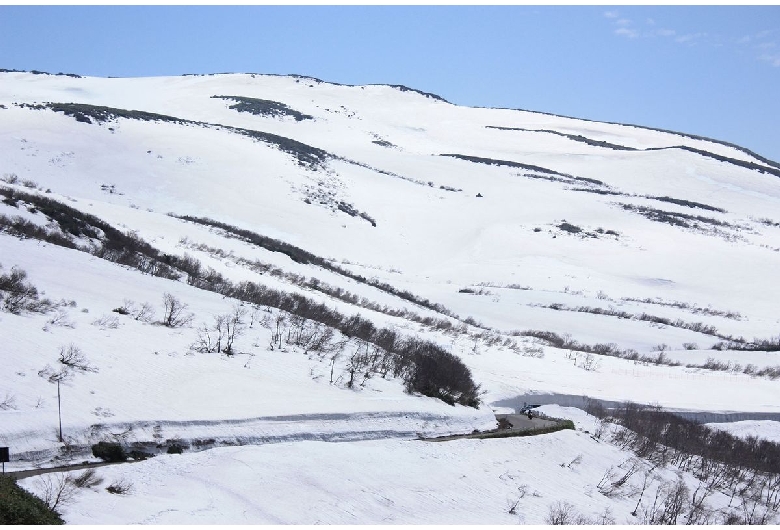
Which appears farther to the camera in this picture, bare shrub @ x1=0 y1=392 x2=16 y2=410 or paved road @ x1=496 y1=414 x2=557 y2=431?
paved road @ x1=496 y1=414 x2=557 y2=431

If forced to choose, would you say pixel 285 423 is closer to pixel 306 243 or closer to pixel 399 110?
pixel 306 243

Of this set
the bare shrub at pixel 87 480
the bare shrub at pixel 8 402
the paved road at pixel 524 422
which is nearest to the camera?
the bare shrub at pixel 87 480

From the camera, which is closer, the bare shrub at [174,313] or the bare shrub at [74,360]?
the bare shrub at [74,360]

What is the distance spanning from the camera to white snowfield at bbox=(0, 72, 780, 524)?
1232 centimetres

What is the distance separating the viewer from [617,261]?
5488cm

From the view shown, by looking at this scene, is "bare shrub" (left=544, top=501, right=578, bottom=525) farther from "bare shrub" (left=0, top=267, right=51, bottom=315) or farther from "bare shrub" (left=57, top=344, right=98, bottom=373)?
"bare shrub" (left=0, top=267, right=51, bottom=315)

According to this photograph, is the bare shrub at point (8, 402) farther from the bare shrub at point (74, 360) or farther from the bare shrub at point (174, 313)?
the bare shrub at point (174, 313)

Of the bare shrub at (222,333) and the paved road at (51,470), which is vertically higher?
the bare shrub at (222,333)

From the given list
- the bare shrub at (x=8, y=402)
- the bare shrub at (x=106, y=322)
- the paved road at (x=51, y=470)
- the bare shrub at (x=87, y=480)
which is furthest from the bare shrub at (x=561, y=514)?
the bare shrub at (x=106, y=322)

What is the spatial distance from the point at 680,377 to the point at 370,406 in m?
17.3

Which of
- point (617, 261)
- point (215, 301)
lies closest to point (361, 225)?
point (617, 261)

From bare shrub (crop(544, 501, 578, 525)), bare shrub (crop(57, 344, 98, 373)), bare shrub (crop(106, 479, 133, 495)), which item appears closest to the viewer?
bare shrub (crop(106, 479, 133, 495))

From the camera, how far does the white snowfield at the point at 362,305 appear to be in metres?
12.3

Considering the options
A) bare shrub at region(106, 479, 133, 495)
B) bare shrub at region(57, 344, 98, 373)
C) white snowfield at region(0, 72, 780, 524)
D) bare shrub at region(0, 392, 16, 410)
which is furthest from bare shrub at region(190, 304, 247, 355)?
bare shrub at region(106, 479, 133, 495)
